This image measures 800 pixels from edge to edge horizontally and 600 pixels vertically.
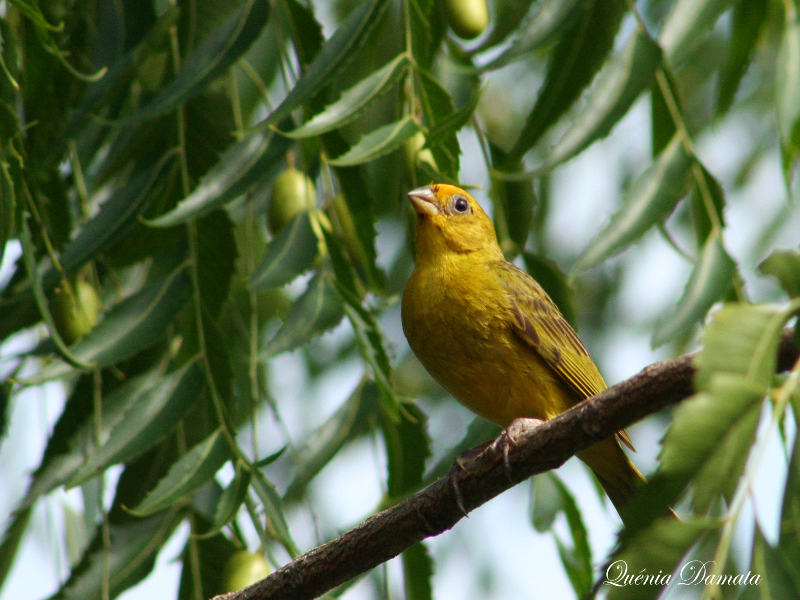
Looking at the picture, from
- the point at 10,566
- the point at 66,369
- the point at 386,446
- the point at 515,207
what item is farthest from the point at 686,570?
the point at 10,566

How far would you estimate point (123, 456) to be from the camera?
10.3 feet

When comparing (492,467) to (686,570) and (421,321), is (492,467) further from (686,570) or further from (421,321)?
(421,321)

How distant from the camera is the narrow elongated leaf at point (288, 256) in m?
3.29

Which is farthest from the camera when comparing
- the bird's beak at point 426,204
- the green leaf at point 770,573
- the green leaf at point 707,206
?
the bird's beak at point 426,204

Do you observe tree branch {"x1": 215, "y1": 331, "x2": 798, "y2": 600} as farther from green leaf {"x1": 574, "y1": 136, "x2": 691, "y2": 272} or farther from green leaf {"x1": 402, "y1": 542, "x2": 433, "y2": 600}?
green leaf {"x1": 574, "y1": 136, "x2": 691, "y2": 272}

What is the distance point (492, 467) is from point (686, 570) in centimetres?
77

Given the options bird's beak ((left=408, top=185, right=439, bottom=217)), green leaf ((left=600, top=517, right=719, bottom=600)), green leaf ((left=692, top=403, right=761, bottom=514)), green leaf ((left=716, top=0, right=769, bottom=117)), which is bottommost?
green leaf ((left=600, top=517, right=719, bottom=600))

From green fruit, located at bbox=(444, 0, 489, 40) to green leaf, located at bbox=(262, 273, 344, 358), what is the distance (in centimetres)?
107

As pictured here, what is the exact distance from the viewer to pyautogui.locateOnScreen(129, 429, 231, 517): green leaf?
299cm

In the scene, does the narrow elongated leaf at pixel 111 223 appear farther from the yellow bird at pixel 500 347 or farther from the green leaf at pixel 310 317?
the yellow bird at pixel 500 347

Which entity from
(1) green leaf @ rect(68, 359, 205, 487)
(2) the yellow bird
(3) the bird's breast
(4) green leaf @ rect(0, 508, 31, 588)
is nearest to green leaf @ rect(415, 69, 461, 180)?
(2) the yellow bird

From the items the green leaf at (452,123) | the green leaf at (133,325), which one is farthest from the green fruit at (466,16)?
the green leaf at (133,325)

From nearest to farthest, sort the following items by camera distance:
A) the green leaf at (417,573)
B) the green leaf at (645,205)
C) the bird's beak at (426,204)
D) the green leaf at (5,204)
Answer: the green leaf at (5,204), the green leaf at (645,205), the green leaf at (417,573), the bird's beak at (426,204)

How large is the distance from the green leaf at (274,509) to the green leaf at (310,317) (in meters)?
0.51
